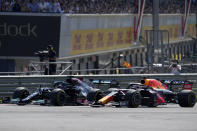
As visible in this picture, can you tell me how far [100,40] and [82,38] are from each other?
2488 millimetres

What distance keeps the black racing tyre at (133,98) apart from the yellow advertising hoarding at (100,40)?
576 inches

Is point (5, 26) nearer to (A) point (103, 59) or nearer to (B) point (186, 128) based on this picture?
(A) point (103, 59)

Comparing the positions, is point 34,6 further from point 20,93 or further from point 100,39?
point 20,93

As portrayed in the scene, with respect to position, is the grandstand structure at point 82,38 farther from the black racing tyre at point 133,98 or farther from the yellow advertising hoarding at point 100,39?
the black racing tyre at point 133,98

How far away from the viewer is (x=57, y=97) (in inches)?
719

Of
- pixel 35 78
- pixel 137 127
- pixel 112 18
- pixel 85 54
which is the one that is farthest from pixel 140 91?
pixel 112 18

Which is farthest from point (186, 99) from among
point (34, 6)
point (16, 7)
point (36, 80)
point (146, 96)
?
point (16, 7)

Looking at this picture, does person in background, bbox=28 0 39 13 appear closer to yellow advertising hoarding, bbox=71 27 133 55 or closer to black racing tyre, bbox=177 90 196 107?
yellow advertising hoarding, bbox=71 27 133 55

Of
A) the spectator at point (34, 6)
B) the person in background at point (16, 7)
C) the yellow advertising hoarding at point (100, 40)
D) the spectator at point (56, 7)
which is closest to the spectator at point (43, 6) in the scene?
the spectator at point (34, 6)

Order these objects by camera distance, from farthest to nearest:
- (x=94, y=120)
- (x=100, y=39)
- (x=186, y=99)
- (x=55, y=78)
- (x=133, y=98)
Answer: (x=100, y=39), (x=55, y=78), (x=186, y=99), (x=133, y=98), (x=94, y=120)

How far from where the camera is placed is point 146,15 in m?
42.5

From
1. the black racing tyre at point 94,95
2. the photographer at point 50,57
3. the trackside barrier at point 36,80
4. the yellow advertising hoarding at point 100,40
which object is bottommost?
the black racing tyre at point 94,95

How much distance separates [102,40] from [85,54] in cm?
212

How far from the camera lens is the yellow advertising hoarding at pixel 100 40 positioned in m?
33.3
